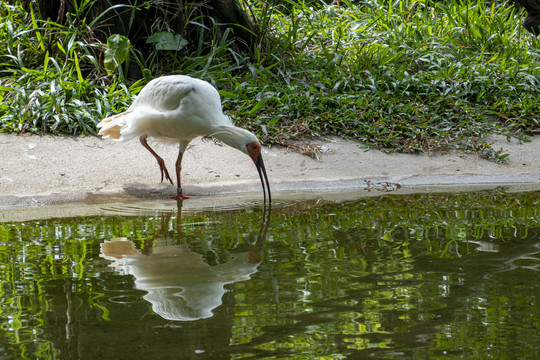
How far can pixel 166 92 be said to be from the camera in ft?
17.6

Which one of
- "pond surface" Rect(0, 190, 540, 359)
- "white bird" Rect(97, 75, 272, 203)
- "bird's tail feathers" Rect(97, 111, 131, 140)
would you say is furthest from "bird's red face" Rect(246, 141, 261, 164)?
"bird's tail feathers" Rect(97, 111, 131, 140)

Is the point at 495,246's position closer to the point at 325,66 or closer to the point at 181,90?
the point at 181,90

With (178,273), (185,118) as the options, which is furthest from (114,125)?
(178,273)

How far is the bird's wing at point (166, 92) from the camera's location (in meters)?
5.24

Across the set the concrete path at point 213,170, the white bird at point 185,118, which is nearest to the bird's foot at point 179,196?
the white bird at point 185,118

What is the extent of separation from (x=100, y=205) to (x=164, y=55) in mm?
3397

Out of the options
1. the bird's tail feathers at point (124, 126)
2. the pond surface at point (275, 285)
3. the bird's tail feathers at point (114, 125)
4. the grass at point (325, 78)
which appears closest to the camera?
the pond surface at point (275, 285)

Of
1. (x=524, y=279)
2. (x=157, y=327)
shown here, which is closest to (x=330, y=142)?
(x=524, y=279)

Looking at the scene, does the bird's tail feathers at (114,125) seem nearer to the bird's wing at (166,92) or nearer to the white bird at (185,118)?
the white bird at (185,118)

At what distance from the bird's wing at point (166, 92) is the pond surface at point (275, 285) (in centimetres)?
113

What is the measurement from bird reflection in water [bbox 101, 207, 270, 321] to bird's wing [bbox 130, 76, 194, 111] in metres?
1.73

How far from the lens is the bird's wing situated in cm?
524

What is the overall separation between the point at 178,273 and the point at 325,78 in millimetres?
5203

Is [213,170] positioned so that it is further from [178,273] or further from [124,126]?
[178,273]
